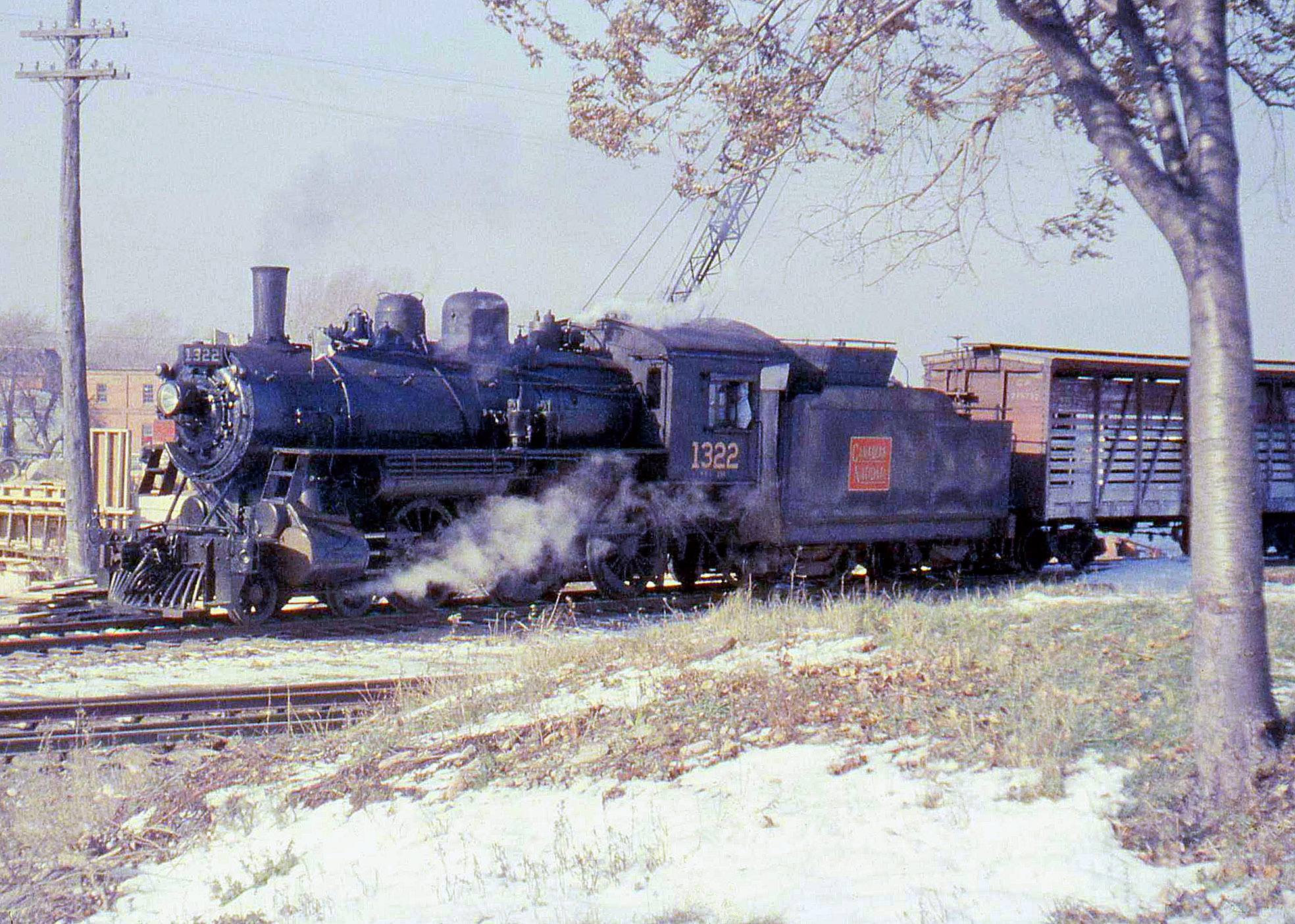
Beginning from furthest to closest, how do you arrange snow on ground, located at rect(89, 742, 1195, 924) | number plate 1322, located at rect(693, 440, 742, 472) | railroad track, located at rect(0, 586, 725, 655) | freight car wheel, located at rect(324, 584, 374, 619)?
number plate 1322, located at rect(693, 440, 742, 472), freight car wheel, located at rect(324, 584, 374, 619), railroad track, located at rect(0, 586, 725, 655), snow on ground, located at rect(89, 742, 1195, 924)

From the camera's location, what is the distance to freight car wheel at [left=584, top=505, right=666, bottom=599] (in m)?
13.9

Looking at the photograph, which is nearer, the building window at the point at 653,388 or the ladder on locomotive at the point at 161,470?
the ladder on locomotive at the point at 161,470

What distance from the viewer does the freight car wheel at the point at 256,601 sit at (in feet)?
39.1

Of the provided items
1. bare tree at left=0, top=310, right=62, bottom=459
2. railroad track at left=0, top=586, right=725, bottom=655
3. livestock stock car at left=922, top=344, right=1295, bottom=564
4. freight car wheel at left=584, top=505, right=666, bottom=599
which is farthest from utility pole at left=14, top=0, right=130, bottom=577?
bare tree at left=0, top=310, right=62, bottom=459

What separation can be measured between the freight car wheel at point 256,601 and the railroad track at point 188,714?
2.87 metres

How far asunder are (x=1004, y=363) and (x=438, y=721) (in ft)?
40.8

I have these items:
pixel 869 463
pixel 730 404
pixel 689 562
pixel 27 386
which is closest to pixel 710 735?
pixel 730 404

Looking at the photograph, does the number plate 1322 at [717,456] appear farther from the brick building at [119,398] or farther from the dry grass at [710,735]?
the brick building at [119,398]

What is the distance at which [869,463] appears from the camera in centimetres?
1512

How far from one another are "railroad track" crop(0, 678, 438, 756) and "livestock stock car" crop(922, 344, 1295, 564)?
35.0ft

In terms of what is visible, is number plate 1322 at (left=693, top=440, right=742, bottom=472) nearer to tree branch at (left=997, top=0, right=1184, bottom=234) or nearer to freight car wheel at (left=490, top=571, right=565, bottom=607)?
freight car wheel at (left=490, top=571, right=565, bottom=607)

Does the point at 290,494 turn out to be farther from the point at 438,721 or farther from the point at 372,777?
the point at 372,777

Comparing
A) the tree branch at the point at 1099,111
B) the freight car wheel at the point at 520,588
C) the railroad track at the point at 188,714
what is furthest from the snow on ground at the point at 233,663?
the tree branch at the point at 1099,111

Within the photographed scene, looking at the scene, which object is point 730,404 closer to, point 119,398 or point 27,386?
point 119,398
